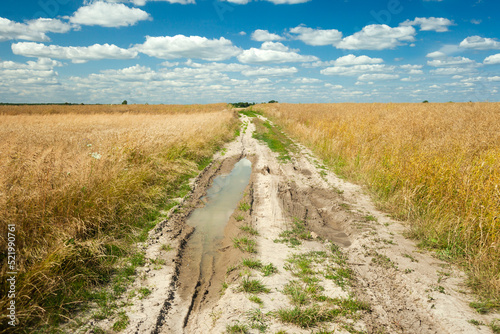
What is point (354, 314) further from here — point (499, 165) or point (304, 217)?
point (499, 165)

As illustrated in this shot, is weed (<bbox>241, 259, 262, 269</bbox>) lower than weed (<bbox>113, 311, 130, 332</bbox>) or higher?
higher

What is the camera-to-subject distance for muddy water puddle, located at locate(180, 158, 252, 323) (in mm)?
4002

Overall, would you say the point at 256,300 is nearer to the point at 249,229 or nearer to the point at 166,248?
the point at 249,229

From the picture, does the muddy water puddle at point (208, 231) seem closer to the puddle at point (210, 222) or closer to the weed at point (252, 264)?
the puddle at point (210, 222)

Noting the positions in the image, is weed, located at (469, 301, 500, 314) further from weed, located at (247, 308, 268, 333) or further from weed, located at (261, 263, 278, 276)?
weed, located at (247, 308, 268, 333)

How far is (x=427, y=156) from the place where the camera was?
20.5 ft

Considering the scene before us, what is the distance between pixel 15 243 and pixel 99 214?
4.46ft

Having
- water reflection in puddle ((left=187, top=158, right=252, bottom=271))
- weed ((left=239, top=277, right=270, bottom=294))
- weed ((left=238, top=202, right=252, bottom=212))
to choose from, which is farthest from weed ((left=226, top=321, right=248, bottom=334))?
weed ((left=238, top=202, right=252, bottom=212))

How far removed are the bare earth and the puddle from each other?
0.18 feet

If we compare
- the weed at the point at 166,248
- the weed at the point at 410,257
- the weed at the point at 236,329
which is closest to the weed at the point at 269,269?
the weed at the point at 236,329

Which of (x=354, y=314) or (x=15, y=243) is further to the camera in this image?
(x=15, y=243)

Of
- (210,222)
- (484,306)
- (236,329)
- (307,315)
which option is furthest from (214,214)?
(484,306)

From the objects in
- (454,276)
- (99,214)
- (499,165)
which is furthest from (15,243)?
(499,165)

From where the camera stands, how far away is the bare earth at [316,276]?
3100mm
